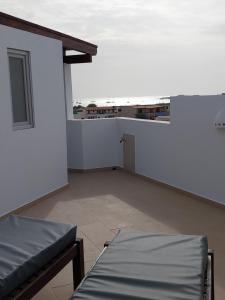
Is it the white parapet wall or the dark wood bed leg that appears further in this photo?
the white parapet wall

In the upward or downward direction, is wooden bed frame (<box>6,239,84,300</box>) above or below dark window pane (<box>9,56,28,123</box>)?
below

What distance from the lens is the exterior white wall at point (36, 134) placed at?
523 cm

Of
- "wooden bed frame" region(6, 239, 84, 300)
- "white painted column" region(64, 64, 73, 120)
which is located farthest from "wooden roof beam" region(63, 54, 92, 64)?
"wooden bed frame" region(6, 239, 84, 300)

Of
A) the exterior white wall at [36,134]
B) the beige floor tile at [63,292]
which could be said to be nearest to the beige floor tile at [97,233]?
the beige floor tile at [63,292]

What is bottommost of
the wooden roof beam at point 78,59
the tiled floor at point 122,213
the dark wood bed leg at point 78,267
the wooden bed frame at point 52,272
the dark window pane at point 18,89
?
the tiled floor at point 122,213

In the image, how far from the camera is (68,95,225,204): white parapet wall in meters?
5.51

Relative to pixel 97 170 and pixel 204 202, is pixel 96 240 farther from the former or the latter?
pixel 97 170

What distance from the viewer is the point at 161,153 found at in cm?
690

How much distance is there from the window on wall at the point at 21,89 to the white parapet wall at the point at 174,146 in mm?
2363

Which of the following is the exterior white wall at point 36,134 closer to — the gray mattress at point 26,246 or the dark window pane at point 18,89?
the dark window pane at point 18,89

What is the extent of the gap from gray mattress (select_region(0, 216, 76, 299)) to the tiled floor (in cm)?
63

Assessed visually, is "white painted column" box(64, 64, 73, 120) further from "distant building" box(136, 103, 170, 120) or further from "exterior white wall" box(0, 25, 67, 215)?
"distant building" box(136, 103, 170, 120)

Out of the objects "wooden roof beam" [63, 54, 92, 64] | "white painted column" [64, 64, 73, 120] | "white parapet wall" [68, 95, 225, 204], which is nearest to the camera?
"white parapet wall" [68, 95, 225, 204]

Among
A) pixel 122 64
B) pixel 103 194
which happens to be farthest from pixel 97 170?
pixel 122 64
